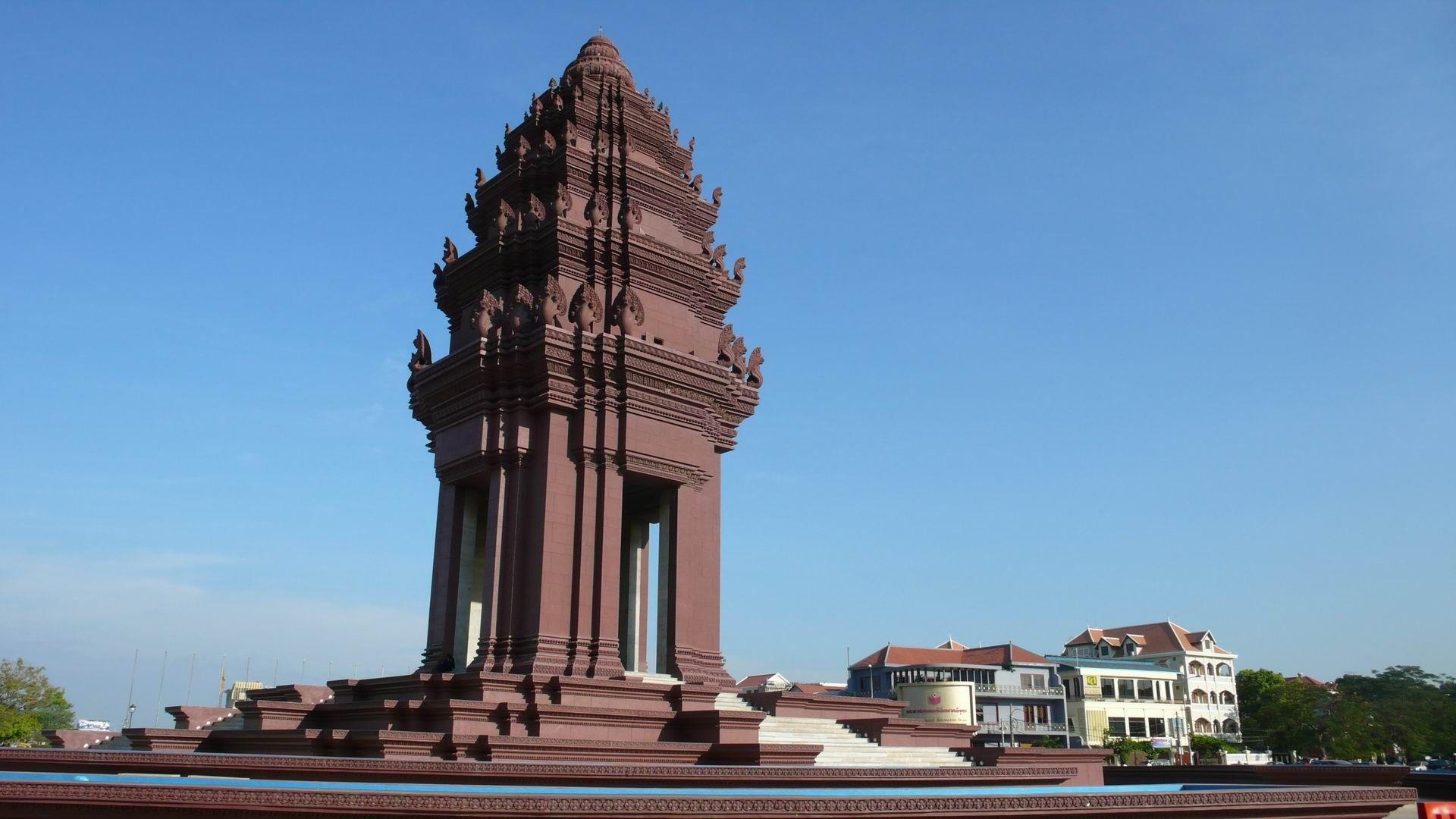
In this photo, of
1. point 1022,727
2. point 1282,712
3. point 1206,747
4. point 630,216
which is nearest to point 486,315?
point 630,216

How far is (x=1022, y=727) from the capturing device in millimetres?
77000

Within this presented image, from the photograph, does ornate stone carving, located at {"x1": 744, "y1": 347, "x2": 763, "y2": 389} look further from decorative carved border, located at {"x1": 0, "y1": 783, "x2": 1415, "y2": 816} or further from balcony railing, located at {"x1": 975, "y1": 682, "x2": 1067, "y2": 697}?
balcony railing, located at {"x1": 975, "y1": 682, "x2": 1067, "y2": 697}

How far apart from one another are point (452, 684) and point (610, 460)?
5.88 metres

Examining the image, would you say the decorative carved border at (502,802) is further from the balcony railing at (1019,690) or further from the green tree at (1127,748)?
the balcony railing at (1019,690)

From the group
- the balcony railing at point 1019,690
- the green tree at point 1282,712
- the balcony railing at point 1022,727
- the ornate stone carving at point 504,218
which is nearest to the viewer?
the ornate stone carving at point 504,218

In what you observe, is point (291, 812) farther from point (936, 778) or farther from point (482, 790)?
point (936, 778)

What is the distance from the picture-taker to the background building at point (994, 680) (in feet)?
248

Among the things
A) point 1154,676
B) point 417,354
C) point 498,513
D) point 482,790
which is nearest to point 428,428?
point 417,354

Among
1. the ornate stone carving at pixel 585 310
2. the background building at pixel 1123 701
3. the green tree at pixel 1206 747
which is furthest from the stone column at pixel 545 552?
the background building at pixel 1123 701

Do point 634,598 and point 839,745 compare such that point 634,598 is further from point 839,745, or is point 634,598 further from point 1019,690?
point 1019,690

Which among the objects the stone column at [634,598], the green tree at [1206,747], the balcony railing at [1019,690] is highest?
the stone column at [634,598]

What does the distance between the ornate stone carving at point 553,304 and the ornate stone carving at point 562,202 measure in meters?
2.02

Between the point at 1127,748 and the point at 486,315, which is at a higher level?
the point at 486,315

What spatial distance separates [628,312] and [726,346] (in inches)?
134
